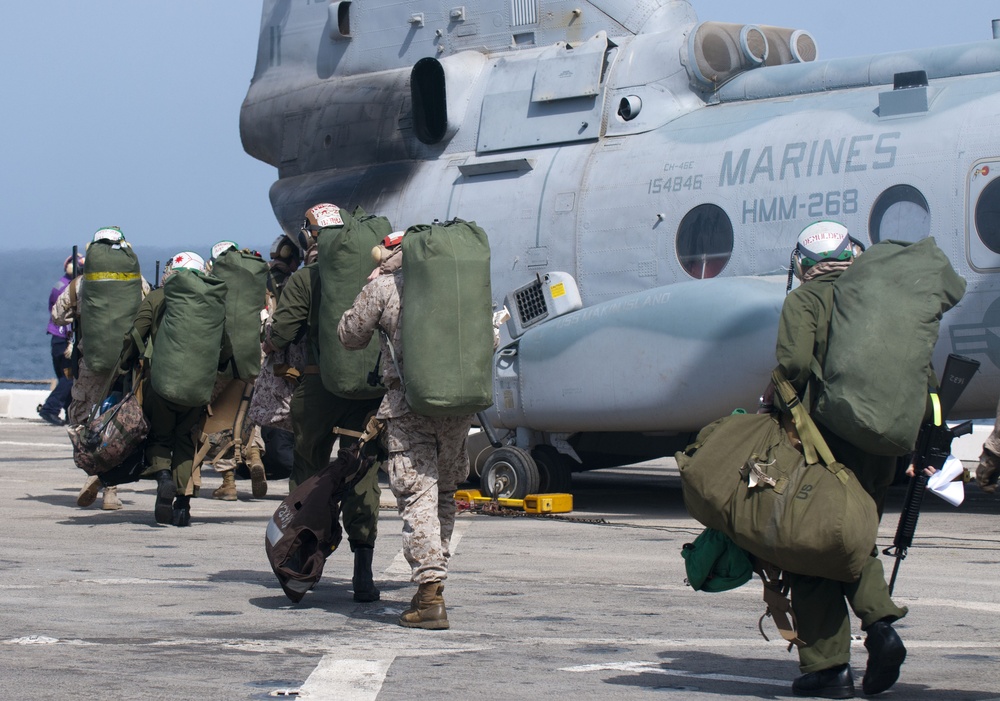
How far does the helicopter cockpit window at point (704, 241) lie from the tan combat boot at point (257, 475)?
3665 millimetres

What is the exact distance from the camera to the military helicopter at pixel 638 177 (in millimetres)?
10148

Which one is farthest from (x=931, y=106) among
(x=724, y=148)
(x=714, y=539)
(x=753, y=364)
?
(x=714, y=539)

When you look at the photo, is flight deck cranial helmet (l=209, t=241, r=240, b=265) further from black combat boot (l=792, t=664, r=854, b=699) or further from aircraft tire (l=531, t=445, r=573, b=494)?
black combat boot (l=792, t=664, r=854, b=699)

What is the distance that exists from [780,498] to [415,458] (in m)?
2.02

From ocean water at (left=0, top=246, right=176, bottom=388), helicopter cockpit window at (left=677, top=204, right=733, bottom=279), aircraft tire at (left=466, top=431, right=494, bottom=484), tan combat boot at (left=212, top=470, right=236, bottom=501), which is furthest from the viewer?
ocean water at (left=0, top=246, right=176, bottom=388)

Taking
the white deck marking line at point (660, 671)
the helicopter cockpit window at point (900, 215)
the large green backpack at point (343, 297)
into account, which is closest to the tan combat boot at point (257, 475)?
the large green backpack at point (343, 297)

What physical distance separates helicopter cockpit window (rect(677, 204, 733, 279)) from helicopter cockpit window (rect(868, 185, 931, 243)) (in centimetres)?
110

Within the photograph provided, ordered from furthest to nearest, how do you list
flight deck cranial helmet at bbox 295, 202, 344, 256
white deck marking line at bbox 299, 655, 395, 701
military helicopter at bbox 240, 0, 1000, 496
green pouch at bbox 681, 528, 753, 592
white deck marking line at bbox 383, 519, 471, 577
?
military helicopter at bbox 240, 0, 1000, 496
white deck marking line at bbox 383, 519, 471, 577
flight deck cranial helmet at bbox 295, 202, 344, 256
green pouch at bbox 681, 528, 753, 592
white deck marking line at bbox 299, 655, 395, 701

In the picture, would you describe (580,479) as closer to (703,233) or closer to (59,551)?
(703,233)

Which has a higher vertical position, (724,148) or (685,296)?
(724,148)

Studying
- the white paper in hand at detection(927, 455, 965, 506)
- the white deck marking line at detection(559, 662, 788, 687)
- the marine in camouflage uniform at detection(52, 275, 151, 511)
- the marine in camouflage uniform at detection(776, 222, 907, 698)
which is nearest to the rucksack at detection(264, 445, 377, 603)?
the white deck marking line at detection(559, 662, 788, 687)

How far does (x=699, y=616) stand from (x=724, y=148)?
5.11 metres

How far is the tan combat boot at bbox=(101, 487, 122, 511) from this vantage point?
36.3 ft

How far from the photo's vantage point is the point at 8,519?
10.3 m
